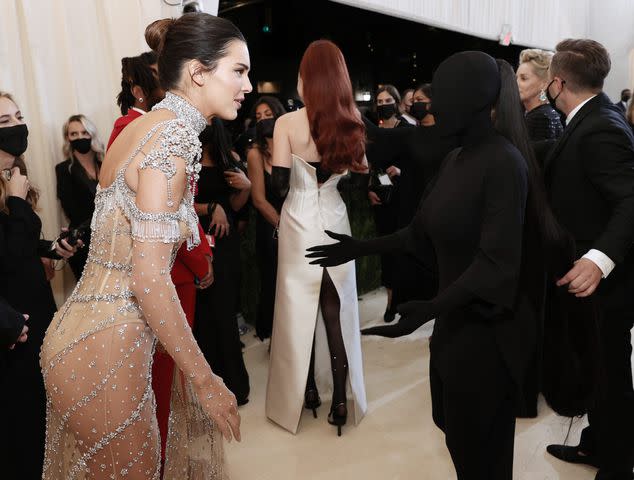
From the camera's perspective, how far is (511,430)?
59.9 inches

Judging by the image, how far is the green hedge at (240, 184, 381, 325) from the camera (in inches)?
161

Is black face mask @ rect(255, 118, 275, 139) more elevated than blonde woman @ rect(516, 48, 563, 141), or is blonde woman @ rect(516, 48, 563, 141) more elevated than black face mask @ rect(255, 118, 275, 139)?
blonde woman @ rect(516, 48, 563, 141)

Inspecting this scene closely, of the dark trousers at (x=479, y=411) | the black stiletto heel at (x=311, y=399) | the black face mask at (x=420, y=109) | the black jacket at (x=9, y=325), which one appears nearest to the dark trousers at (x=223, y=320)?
the black stiletto heel at (x=311, y=399)

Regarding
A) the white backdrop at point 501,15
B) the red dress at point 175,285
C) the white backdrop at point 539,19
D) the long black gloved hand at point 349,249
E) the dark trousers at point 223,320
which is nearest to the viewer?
the long black gloved hand at point 349,249

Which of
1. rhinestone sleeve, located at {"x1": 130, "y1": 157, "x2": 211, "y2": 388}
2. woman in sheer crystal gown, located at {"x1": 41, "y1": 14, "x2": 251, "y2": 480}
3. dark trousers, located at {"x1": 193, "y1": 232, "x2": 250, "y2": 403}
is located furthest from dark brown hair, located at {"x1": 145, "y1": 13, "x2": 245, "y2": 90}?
dark trousers, located at {"x1": 193, "y1": 232, "x2": 250, "y2": 403}

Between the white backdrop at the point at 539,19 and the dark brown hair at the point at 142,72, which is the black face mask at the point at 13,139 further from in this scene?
the white backdrop at the point at 539,19

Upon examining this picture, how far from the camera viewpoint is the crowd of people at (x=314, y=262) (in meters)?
1.30

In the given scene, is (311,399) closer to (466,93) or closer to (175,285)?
(175,285)

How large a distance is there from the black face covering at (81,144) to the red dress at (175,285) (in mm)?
→ 519

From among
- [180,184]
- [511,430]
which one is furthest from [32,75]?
[511,430]

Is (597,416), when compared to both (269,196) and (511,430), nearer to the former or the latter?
(511,430)

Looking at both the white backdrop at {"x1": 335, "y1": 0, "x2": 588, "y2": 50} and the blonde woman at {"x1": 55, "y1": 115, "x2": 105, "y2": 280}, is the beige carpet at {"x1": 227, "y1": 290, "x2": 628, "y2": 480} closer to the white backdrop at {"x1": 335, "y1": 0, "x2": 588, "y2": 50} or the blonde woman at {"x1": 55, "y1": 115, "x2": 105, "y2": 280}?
the blonde woman at {"x1": 55, "y1": 115, "x2": 105, "y2": 280}

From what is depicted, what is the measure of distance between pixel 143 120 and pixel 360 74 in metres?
7.93

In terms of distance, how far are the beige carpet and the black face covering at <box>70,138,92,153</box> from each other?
154 cm
